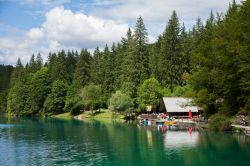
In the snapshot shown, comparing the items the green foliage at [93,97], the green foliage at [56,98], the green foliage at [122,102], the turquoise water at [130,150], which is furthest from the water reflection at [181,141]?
the green foliage at [56,98]

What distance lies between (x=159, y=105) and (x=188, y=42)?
1856 centimetres

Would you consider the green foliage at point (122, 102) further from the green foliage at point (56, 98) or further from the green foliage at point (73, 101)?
the green foliage at point (56, 98)

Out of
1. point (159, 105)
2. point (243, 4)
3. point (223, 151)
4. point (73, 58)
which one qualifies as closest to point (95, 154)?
point (223, 151)

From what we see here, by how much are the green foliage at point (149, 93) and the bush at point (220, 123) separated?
965 inches

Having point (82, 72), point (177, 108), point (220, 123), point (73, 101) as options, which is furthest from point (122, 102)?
point (82, 72)

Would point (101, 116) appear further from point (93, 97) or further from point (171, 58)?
point (171, 58)

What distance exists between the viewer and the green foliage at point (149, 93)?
74.4 m

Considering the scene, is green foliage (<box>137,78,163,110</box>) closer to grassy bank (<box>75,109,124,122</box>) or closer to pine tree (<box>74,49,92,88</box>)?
grassy bank (<box>75,109,124,122</box>)

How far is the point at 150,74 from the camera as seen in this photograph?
3337 inches

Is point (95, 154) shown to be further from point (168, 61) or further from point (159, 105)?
point (168, 61)

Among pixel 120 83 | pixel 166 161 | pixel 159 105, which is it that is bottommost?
pixel 166 161

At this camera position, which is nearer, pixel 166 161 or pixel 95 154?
pixel 166 161

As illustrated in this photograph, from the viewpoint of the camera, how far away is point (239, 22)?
4691 centimetres

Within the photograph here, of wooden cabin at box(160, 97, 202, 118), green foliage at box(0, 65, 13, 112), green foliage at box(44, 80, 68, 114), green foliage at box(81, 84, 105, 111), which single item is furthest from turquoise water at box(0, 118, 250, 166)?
green foliage at box(0, 65, 13, 112)
